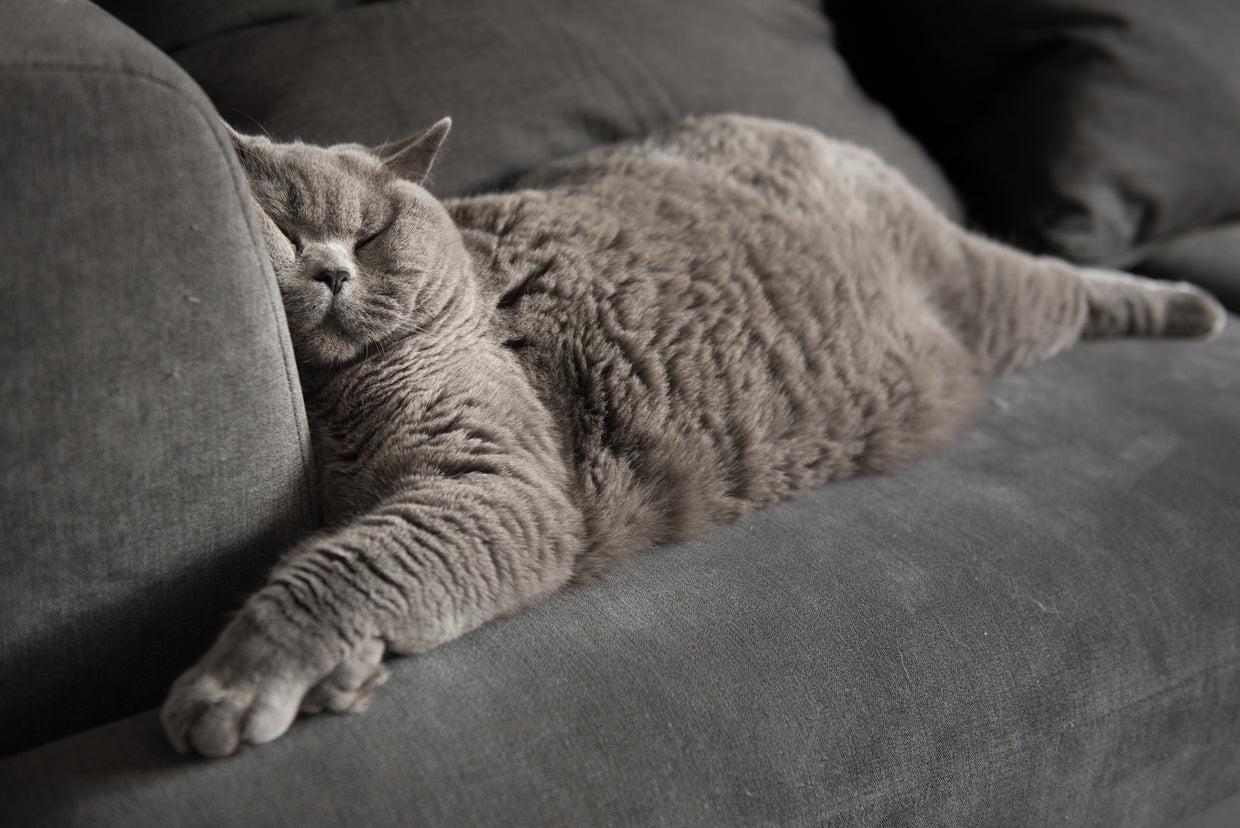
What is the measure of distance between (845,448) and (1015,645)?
1.39ft

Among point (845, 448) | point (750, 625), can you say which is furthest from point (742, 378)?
point (750, 625)

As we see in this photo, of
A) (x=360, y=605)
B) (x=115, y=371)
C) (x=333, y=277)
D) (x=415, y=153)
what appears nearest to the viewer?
(x=115, y=371)

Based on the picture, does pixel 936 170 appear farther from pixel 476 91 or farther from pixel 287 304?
pixel 287 304

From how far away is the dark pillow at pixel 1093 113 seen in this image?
1.91m

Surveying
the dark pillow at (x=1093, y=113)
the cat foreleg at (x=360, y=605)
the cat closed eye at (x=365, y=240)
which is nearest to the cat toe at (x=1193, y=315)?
the dark pillow at (x=1093, y=113)

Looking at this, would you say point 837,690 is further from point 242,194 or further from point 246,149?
point 246,149

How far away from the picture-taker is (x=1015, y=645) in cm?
102

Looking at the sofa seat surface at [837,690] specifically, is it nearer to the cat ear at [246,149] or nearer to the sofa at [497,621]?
the sofa at [497,621]

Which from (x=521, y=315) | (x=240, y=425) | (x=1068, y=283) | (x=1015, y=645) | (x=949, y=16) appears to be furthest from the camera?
(x=949, y=16)

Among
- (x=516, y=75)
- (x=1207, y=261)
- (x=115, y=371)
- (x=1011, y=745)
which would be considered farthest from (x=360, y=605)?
(x=1207, y=261)

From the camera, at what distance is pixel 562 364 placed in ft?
4.27

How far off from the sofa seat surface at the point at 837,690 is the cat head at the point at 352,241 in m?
0.42

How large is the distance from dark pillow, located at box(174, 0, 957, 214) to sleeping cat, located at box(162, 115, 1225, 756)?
9 centimetres

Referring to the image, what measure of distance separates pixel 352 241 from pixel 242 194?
0.98 feet
